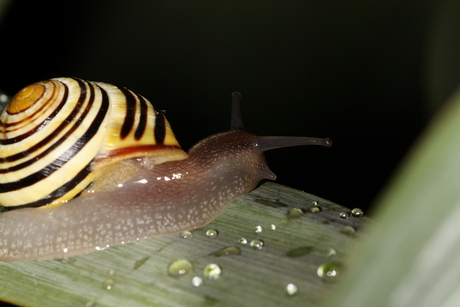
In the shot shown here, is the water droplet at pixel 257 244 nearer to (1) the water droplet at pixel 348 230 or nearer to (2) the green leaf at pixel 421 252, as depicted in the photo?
(1) the water droplet at pixel 348 230

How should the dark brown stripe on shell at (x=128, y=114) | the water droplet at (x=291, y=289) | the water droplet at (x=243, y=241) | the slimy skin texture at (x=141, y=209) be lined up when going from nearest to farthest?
the water droplet at (x=291, y=289) → the water droplet at (x=243, y=241) → the slimy skin texture at (x=141, y=209) → the dark brown stripe on shell at (x=128, y=114)

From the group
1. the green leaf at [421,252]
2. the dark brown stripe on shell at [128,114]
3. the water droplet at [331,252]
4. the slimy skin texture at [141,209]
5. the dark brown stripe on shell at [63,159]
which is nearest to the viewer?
the green leaf at [421,252]

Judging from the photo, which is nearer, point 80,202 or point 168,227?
point 168,227

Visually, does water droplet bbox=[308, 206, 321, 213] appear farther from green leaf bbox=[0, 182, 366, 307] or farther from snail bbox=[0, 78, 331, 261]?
snail bbox=[0, 78, 331, 261]

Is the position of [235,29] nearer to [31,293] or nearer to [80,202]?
[80,202]

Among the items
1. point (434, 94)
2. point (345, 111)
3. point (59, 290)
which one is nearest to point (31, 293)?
point (59, 290)

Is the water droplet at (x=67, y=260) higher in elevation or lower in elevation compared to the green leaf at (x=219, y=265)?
lower

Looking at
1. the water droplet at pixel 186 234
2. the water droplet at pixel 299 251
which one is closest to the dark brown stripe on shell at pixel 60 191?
the water droplet at pixel 186 234

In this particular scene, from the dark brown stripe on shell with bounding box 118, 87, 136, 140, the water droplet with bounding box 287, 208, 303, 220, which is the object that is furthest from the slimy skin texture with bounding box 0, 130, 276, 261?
the water droplet with bounding box 287, 208, 303, 220
